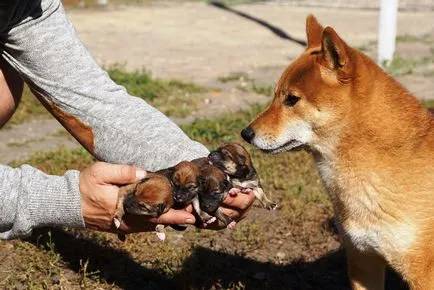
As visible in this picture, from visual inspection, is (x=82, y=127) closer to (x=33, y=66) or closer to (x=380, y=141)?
(x=33, y=66)

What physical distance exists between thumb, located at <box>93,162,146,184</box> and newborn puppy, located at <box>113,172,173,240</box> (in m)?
0.02

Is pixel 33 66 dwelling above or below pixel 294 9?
above

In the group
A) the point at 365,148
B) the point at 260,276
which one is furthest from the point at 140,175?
the point at 260,276

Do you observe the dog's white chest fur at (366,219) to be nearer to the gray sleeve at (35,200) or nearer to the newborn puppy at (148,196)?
the newborn puppy at (148,196)

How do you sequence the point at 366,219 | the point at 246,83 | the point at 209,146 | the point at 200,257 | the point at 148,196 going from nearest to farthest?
the point at 148,196 → the point at 366,219 → the point at 200,257 → the point at 209,146 → the point at 246,83

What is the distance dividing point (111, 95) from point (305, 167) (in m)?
2.37

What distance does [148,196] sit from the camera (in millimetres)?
2545

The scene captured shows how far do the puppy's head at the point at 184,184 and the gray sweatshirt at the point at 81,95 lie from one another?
37 cm

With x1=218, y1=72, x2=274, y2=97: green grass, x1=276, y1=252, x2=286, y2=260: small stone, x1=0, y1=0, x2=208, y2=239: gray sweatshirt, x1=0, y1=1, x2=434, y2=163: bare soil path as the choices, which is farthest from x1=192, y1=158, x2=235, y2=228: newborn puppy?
x1=218, y1=72, x2=274, y2=97: green grass

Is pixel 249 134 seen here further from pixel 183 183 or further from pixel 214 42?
pixel 214 42

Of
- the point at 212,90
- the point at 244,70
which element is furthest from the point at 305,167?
the point at 244,70

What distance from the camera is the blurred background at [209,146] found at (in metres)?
3.88

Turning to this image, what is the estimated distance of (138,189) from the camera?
8.38ft

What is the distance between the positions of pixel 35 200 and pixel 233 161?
69cm
